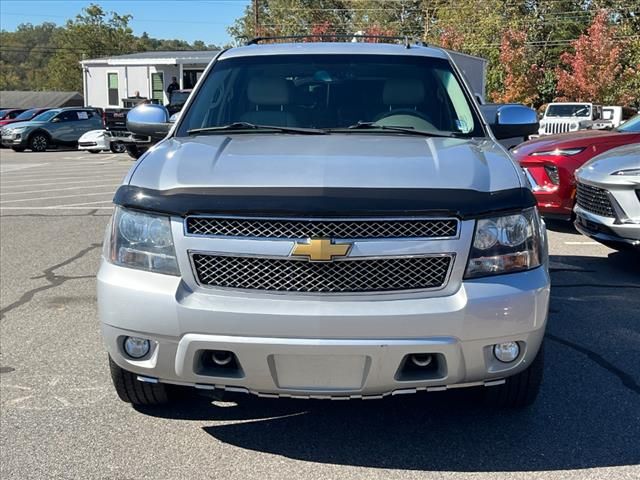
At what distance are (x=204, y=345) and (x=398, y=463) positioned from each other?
39.9 inches

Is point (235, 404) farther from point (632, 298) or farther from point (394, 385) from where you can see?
point (632, 298)

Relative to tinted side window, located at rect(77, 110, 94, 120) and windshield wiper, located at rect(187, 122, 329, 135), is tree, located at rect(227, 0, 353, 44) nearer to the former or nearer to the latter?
tinted side window, located at rect(77, 110, 94, 120)

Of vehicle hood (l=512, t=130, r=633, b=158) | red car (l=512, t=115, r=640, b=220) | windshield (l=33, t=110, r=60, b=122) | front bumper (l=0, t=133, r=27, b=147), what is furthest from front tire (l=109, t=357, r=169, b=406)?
windshield (l=33, t=110, r=60, b=122)

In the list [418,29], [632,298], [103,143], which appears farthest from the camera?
[418,29]

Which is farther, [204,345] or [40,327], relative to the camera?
[40,327]

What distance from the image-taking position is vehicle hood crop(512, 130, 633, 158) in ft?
26.6

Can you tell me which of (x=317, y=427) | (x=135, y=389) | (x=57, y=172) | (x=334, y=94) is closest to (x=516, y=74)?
(x=57, y=172)

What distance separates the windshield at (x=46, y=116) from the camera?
1094 inches

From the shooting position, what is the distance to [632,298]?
567 centimetres

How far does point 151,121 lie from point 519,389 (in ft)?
9.33

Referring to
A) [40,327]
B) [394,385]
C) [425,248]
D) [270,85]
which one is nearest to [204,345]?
[394,385]

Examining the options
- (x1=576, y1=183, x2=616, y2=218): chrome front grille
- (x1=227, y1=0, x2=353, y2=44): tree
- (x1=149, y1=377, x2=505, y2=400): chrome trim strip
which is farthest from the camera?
(x1=227, y1=0, x2=353, y2=44): tree

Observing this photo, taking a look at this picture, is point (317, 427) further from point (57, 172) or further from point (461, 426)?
point (57, 172)

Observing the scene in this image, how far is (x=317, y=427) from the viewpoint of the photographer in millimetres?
3473
